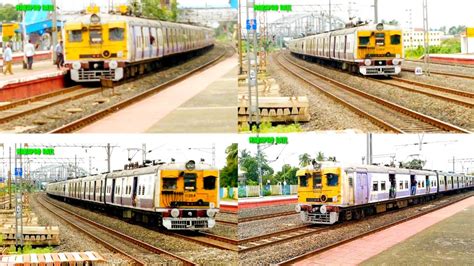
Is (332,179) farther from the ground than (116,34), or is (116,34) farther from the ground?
(116,34)

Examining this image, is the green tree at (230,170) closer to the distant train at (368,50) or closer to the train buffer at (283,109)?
the train buffer at (283,109)

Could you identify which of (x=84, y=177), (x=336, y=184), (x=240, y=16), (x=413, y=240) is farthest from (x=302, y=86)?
(x=84, y=177)

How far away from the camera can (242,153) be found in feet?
34.9

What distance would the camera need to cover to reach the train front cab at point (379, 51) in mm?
15805

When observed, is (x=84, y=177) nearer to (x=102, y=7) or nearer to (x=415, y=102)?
(x=102, y=7)

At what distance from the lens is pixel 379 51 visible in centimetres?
1642

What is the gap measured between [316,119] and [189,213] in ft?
8.29

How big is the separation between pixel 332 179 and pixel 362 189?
0.95m

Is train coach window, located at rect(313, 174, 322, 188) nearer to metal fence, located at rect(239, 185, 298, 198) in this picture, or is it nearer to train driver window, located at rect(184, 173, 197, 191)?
metal fence, located at rect(239, 185, 298, 198)

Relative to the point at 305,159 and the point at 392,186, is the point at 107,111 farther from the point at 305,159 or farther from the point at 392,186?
the point at 392,186

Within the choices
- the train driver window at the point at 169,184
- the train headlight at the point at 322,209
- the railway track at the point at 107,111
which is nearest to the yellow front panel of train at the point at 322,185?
the train headlight at the point at 322,209

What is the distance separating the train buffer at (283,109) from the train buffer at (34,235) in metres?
3.58

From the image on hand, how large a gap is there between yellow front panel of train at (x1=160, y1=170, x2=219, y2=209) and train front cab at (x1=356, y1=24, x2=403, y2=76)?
221 inches

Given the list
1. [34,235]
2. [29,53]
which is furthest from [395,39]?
[34,235]
